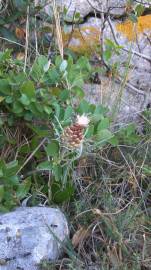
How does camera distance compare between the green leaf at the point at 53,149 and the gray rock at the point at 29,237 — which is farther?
the green leaf at the point at 53,149

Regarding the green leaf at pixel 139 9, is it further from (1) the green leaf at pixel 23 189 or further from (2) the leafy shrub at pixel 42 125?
(1) the green leaf at pixel 23 189

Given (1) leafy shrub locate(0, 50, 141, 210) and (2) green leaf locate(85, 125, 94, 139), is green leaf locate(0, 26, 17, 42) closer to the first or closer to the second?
(1) leafy shrub locate(0, 50, 141, 210)

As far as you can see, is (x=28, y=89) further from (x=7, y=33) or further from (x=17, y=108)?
(x=7, y=33)

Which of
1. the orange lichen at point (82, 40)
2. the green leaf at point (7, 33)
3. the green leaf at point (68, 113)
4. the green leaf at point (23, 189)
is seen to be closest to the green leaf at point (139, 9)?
the orange lichen at point (82, 40)

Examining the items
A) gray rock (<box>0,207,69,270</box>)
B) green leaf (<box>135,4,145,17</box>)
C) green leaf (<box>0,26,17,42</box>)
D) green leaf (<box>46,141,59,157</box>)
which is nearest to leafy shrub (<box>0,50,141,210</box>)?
green leaf (<box>46,141,59,157</box>)

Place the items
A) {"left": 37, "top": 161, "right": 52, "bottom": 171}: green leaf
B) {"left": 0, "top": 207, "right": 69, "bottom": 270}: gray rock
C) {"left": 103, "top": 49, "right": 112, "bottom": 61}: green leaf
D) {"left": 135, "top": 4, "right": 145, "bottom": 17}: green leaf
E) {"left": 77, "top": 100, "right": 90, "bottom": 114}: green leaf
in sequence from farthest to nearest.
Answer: {"left": 135, "top": 4, "right": 145, "bottom": 17}: green leaf → {"left": 103, "top": 49, "right": 112, "bottom": 61}: green leaf → {"left": 77, "top": 100, "right": 90, "bottom": 114}: green leaf → {"left": 37, "top": 161, "right": 52, "bottom": 171}: green leaf → {"left": 0, "top": 207, "right": 69, "bottom": 270}: gray rock

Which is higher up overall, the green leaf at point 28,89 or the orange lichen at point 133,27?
the orange lichen at point 133,27
